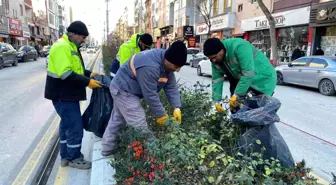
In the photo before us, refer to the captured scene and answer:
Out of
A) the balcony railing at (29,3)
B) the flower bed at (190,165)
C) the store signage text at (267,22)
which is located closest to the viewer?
the flower bed at (190,165)

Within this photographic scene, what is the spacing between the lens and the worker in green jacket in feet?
10.9

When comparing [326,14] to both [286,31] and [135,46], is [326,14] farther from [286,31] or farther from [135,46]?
[135,46]

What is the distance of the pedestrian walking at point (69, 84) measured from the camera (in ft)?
10.6

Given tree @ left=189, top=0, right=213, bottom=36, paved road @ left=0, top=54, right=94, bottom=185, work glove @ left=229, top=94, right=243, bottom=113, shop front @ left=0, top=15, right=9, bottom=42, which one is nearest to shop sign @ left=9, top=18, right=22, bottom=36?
shop front @ left=0, top=15, right=9, bottom=42

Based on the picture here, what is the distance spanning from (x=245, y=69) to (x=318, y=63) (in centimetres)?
904

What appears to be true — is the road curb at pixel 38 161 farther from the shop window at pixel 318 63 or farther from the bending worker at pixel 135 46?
the shop window at pixel 318 63

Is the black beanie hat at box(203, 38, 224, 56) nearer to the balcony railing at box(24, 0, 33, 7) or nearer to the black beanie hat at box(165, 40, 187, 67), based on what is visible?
the black beanie hat at box(165, 40, 187, 67)

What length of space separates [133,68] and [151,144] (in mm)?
884

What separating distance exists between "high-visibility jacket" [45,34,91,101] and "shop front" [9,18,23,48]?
125 feet

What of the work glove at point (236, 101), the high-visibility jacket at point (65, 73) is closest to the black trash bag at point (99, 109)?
the high-visibility jacket at point (65, 73)

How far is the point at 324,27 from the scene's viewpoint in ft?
55.2

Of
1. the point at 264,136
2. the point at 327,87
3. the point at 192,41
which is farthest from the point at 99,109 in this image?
the point at 192,41

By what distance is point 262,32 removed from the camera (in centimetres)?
2278

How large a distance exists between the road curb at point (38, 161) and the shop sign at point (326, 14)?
15.9 m
